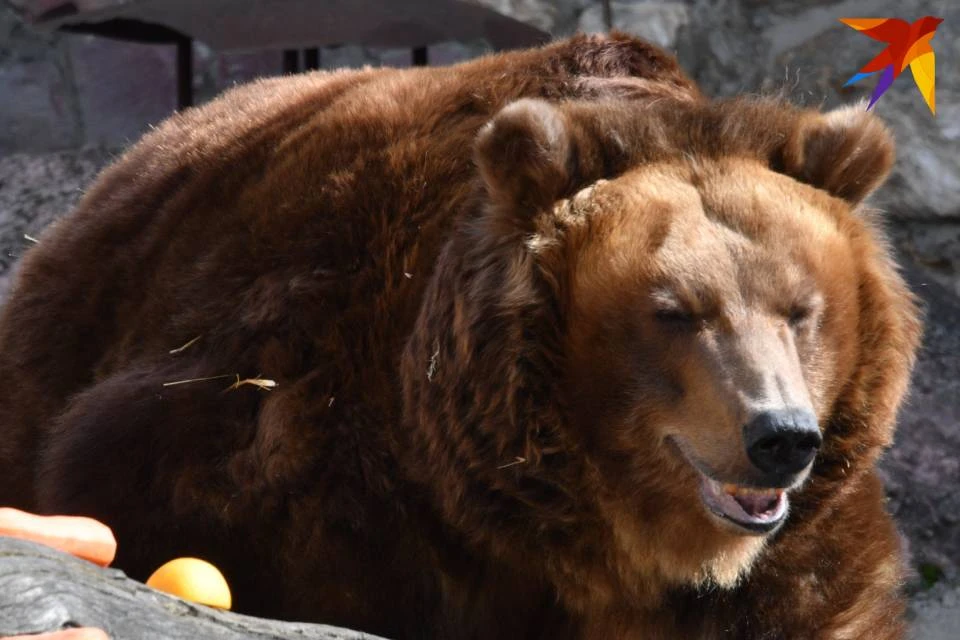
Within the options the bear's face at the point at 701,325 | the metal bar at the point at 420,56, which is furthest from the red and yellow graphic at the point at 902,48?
the bear's face at the point at 701,325

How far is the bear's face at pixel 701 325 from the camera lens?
3.09 meters

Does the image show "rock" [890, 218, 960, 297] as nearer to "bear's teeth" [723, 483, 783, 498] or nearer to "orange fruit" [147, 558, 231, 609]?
"bear's teeth" [723, 483, 783, 498]

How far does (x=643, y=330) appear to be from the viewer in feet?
10.6

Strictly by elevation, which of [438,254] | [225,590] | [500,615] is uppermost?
[438,254]

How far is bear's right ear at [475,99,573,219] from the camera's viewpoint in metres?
3.34

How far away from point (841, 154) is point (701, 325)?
0.66 metres

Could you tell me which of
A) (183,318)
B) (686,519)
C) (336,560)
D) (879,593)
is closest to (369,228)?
(183,318)

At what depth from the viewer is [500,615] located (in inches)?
144

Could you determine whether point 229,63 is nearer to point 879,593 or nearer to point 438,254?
point 438,254

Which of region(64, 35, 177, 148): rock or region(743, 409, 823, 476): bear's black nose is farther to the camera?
region(64, 35, 177, 148): rock

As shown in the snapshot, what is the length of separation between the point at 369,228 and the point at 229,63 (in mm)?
4291

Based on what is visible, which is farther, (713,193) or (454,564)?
(454,564)

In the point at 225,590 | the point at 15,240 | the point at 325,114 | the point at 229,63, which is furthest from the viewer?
the point at 229,63

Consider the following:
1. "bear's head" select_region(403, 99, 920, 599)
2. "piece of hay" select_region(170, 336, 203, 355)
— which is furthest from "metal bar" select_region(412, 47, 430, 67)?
"bear's head" select_region(403, 99, 920, 599)
